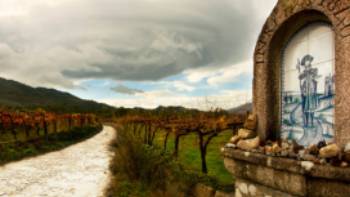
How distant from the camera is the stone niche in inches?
141

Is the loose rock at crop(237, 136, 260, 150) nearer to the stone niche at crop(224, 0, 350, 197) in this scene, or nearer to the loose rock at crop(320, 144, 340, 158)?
the stone niche at crop(224, 0, 350, 197)

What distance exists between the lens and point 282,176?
12.8ft

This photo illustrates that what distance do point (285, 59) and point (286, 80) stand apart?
0.26 m

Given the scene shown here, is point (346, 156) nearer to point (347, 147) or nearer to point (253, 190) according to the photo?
point (347, 147)

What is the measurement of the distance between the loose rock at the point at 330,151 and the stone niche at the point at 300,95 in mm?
125

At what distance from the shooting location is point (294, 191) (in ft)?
12.1

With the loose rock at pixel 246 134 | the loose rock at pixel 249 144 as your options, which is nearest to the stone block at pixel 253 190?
the loose rock at pixel 249 144

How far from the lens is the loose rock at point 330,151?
Result: 3.46 metres

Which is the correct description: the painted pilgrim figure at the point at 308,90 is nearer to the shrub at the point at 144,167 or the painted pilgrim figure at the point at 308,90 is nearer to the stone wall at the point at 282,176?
the stone wall at the point at 282,176

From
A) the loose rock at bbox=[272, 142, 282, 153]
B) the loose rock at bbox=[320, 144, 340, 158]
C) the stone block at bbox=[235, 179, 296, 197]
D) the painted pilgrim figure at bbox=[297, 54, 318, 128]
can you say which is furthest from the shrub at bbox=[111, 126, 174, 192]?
the loose rock at bbox=[320, 144, 340, 158]

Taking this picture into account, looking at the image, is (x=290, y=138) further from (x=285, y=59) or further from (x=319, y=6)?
(x=319, y=6)

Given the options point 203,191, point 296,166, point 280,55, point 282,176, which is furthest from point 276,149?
Result: point 203,191

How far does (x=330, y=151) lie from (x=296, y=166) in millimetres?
360

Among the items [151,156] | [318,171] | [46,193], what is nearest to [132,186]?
[151,156]
